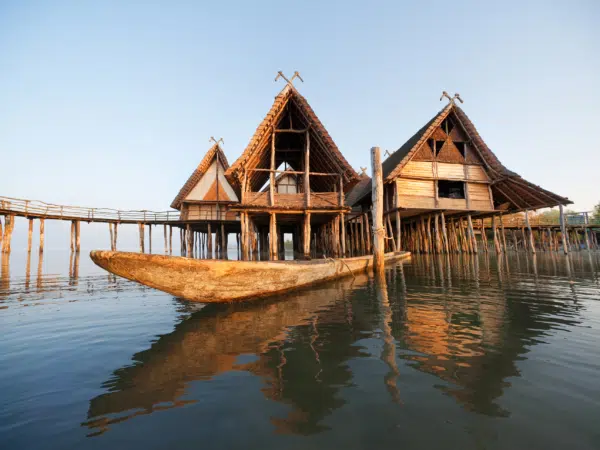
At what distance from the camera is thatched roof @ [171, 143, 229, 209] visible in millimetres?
18969

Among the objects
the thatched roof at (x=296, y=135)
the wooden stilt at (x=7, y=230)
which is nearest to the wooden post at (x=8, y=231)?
the wooden stilt at (x=7, y=230)

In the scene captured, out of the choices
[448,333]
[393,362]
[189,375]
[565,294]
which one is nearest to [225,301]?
[189,375]

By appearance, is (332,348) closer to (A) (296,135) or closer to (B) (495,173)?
(A) (296,135)

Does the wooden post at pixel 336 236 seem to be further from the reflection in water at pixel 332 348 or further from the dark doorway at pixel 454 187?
the dark doorway at pixel 454 187

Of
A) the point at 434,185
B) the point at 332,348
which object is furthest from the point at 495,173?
the point at 332,348

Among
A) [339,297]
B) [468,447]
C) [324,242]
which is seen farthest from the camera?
[324,242]

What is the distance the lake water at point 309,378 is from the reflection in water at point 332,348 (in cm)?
2

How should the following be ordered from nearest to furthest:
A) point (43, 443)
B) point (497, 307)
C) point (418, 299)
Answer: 1. point (43, 443)
2. point (497, 307)
3. point (418, 299)

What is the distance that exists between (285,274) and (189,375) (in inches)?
109

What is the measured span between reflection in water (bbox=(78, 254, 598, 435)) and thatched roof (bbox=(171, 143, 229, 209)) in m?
16.5

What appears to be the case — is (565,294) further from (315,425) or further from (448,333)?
(315,425)

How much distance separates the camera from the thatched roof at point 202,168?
62.2 feet

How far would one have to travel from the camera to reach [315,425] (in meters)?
1.46

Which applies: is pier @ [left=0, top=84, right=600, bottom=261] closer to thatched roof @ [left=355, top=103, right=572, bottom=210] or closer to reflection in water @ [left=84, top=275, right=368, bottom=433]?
thatched roof @ [left=355, top=103, right=572, bottom=210]
